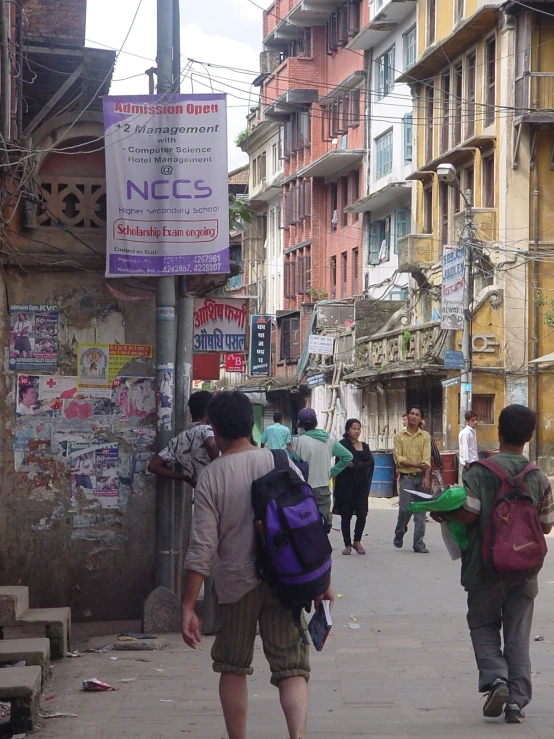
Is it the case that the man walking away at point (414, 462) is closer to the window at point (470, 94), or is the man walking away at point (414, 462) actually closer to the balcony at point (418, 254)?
the window at point (470, 94)

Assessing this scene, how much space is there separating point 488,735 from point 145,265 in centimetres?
483

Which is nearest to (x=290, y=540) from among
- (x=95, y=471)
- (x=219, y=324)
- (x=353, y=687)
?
(x=353, y=687)

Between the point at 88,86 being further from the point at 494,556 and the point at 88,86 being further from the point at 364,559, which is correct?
the point at 494,556

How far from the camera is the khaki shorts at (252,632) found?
228 inches

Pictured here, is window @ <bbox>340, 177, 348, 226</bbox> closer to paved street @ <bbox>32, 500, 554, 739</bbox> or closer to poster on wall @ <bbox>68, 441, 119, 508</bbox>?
paved street @ <bbox>32, 500, 554, 739</bbox>

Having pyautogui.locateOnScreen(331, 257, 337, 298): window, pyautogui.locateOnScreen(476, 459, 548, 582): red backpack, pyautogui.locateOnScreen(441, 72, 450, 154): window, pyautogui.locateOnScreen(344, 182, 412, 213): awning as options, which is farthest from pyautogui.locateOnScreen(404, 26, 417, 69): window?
pyautogui.locateOnScreen(476, 459, 548, 582): red backpack

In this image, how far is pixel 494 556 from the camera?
22.5 ft

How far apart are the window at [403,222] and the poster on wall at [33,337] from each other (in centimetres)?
3532

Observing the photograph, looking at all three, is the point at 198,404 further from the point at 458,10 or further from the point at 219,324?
the point at 458,10

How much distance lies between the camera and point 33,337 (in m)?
10.1

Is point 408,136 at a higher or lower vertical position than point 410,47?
lower

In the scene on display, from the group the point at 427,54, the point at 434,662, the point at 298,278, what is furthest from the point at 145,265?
the point at 298,278

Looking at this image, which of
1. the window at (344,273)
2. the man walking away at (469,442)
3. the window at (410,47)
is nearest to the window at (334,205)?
the window at (344,273)

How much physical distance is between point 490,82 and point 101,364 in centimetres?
2750
